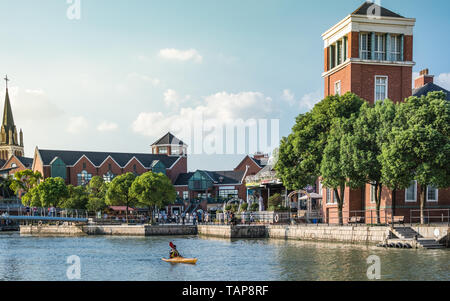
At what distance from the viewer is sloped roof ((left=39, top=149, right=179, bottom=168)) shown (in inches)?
4481

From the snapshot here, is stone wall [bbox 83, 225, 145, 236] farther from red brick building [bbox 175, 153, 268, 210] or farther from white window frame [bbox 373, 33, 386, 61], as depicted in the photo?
red brick building [bbox 175, 153, 268, 210]

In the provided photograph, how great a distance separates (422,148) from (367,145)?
504cm

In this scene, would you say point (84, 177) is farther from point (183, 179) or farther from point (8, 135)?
point (8, 135)

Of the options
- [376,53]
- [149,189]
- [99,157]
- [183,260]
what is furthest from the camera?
[99,157]

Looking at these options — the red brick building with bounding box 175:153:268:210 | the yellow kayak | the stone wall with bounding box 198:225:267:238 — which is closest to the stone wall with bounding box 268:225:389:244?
the stone wall with bounding box 198:225:267:238

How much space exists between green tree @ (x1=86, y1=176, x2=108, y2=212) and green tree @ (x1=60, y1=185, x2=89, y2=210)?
3.72ft

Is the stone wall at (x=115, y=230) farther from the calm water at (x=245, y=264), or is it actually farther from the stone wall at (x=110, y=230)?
the calm water at (x=245, y=264)

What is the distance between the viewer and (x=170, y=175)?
121m

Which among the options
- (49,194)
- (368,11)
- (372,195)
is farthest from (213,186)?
(368,11)

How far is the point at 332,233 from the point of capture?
144ft

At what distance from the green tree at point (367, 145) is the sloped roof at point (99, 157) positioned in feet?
264

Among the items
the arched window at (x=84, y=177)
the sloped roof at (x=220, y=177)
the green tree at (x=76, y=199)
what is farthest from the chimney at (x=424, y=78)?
the arched window at (x=84, y=177)

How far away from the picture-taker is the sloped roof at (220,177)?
117m
